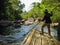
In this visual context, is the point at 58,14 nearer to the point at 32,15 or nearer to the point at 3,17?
the point at 3,17

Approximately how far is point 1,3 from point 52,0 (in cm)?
3645

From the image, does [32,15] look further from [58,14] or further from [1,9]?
[58,14]

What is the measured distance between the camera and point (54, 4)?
29.8m

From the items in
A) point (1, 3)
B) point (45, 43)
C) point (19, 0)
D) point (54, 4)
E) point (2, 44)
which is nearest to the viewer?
point (45, 43)

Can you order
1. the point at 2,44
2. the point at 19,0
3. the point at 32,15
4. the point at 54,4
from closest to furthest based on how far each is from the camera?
the point at 2,44 < the point at 54,4 < the point at 32,15 < the point at 19,0

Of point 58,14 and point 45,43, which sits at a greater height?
point 58,14

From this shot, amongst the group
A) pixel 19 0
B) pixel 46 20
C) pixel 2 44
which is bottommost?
pixel 2 44

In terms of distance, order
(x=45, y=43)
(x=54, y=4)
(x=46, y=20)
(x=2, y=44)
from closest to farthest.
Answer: (x=45, y=43), (x=46, y=20), (x=2, y=44), (x=54, y=4)

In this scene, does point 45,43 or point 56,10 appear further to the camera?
point 56,10

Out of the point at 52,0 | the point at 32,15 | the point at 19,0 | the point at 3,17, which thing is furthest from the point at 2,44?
the point at 19,0

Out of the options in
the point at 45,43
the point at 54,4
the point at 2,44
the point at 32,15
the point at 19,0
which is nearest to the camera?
the point at 45,43

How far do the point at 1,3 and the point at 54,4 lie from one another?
37.1 m

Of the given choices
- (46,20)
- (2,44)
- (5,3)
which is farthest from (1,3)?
(46,20)

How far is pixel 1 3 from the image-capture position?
2532 inches
